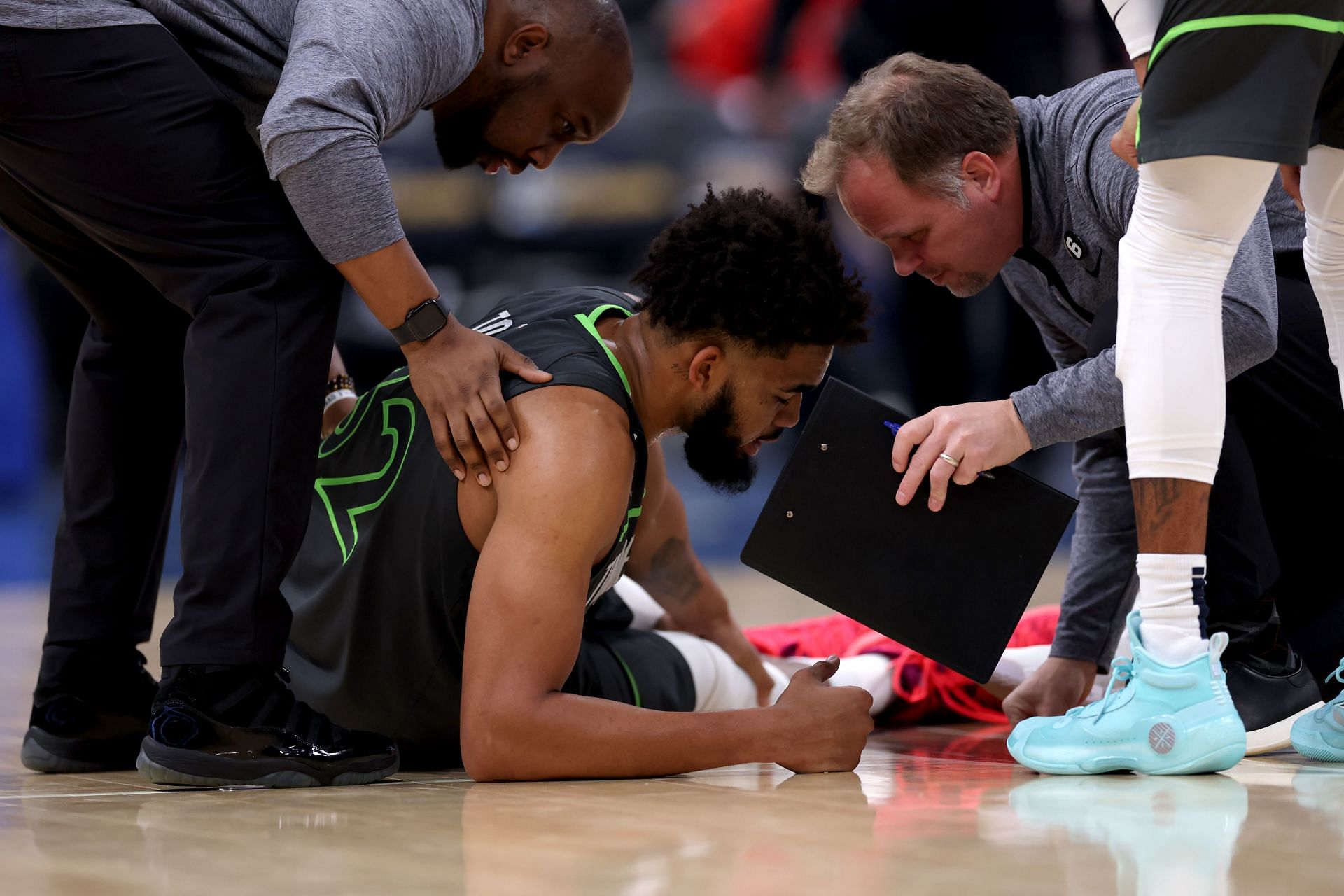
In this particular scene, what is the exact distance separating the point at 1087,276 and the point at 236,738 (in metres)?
1.48

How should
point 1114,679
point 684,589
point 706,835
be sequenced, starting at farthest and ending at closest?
1. point 684,589
2. point 1114,679
3. point 706,835

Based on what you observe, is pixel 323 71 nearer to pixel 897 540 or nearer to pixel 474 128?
pixel 474 128

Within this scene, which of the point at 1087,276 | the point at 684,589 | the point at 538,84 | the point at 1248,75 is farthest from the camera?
the point at 684,589

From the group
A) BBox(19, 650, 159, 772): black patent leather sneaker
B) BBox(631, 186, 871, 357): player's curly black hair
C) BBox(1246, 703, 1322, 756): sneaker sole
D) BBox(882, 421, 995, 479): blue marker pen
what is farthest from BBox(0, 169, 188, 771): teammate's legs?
BBox(1246, 703, 1322, 756): sneaker sole

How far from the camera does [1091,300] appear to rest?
218 centimetres

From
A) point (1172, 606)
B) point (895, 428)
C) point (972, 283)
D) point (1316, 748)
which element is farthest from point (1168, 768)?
point (972, 283)

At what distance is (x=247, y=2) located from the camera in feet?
5.66

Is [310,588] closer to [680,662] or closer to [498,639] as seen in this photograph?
[498,639]

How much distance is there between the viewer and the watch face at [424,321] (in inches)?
66.4

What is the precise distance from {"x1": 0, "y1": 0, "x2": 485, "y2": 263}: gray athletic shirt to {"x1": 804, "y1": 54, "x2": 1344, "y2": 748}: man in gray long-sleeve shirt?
0.78 meters

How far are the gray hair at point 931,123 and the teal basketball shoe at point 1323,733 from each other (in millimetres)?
942

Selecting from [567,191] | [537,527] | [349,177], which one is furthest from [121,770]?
[567,191]

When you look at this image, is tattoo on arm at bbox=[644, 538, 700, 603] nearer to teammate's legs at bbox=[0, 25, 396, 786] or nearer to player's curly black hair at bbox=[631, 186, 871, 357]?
player's curly black hair at bbox=[631, 186, 871, 357]

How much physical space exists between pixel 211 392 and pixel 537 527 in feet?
1.45
